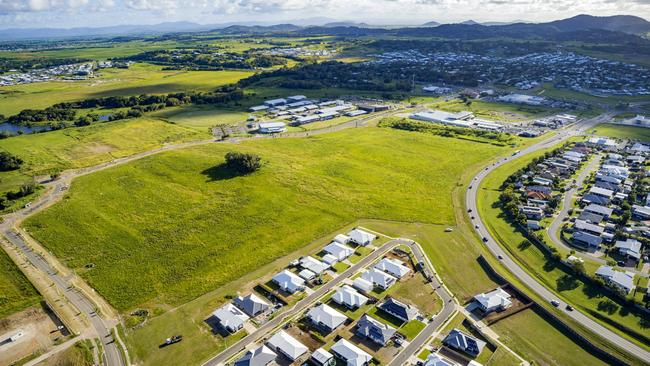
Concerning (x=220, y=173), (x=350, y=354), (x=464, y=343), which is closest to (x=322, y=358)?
(x=350, y=354)

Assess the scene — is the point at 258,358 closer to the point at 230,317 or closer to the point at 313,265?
the point at 230,317

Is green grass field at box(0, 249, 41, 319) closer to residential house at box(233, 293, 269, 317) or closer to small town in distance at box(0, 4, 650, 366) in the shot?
small town in distance at box(0, 4, 650, 366)

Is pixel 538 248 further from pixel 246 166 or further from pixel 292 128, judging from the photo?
pixel 292 128

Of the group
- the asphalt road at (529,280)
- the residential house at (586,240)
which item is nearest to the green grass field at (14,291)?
the asphalt road at (529,280)

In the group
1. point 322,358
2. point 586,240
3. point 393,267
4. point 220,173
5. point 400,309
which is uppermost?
point 220,173

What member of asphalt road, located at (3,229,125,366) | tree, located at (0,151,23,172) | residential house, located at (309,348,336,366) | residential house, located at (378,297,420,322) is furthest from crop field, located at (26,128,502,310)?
A: tree, located at (0,151,23,172)

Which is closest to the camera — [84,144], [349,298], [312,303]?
[349,298]
